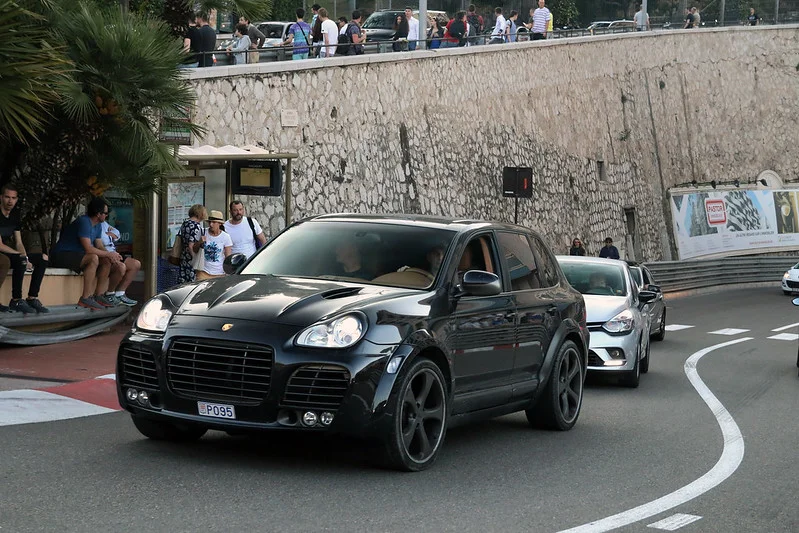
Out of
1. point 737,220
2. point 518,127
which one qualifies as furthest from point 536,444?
point 737,220

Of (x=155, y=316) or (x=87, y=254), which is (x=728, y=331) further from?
(x=155, y=316)

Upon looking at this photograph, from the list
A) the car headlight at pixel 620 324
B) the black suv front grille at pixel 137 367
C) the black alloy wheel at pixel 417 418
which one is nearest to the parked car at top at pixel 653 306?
the car headlight at pixel 620 324

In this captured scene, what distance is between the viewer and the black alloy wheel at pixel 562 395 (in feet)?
33.3

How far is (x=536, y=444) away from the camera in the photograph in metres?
9.70

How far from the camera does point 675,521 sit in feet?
23.0

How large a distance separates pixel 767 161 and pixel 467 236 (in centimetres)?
5368

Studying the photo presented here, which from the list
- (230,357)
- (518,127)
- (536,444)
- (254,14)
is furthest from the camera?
(518,127)

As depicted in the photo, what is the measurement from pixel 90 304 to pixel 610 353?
6064mm

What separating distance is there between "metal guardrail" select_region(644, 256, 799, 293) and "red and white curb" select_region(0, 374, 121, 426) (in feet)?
94.2

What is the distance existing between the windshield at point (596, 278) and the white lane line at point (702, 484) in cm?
274

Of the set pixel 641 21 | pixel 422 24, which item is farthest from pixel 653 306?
pixel 641 21

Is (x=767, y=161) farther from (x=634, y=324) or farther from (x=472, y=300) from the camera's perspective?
(x=472, y=300)

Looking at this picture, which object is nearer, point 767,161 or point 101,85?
A: point 101,85

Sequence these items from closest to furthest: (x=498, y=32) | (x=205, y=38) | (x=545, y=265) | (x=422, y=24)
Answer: (x=545, y=265) < (x=205, y=38) < (x=422, y=24) < (x=498, y=32)
